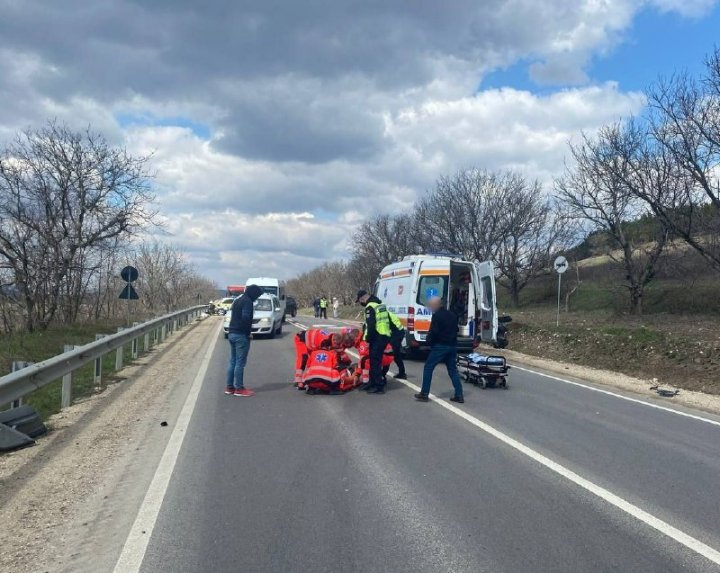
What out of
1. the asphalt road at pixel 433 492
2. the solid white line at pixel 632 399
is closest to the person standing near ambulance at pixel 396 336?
the asphalt road at pixel 433 492

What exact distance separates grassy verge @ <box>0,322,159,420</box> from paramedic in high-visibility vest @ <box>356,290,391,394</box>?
4.74 meters

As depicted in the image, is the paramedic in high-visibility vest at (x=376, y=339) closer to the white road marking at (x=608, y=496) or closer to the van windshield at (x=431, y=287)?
the white road marking at (x=608, y=496)

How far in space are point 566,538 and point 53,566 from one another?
3378 millimetres

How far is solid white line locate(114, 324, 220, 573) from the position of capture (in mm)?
3973

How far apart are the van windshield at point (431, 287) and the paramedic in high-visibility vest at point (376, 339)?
465 cm

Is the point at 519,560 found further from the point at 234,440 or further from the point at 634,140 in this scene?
the point at 634,140

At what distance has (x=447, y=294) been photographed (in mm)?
15727

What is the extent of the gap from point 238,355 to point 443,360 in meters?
3.38

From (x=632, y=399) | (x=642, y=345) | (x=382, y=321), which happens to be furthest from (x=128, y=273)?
(x=642, y=345)

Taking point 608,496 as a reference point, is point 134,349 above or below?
above

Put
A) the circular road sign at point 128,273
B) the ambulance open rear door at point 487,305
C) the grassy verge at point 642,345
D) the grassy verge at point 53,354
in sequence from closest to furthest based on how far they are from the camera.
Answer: the grassy verge at point 53,354
the grassy verge at point 642,345
the ambulance open rear door at point 487,305
the circular road sign at point 128,273

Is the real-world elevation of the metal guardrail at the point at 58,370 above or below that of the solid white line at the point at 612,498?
above

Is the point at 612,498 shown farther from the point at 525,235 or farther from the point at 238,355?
the point at 525,235

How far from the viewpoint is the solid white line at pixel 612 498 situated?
4254 millimetres
